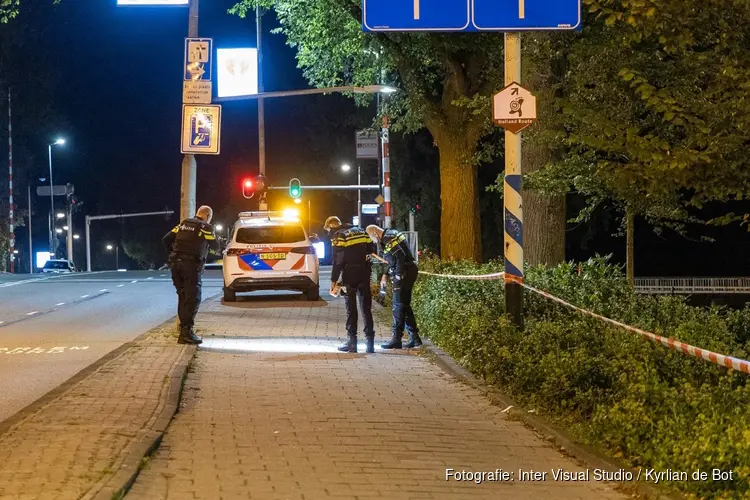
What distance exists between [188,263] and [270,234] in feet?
28.1

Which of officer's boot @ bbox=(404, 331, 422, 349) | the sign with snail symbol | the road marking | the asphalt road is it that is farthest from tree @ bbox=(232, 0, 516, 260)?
the road marking

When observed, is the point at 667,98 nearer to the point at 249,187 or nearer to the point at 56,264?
the point at 249,187

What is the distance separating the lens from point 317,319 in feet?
61.8

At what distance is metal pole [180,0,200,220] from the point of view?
15.3m

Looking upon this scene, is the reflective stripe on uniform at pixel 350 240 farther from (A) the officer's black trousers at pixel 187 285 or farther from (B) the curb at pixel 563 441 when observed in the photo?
(B) the curb at pixel 563 441

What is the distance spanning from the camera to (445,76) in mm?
22516

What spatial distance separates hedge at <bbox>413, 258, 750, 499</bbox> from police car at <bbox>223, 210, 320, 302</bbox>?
759 centimetres

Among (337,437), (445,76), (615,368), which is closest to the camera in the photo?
(337,437)

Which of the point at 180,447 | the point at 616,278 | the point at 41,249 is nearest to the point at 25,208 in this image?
the point at 41,249

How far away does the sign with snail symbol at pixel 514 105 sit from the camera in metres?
11.0

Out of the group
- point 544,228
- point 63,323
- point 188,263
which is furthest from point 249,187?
point 188,263

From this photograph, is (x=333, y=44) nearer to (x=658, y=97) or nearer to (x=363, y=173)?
(x=658, y=97)

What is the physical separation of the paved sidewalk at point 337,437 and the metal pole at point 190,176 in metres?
3.24

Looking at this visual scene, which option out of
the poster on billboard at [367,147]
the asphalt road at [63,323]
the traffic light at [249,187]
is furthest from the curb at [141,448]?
the traffic light at [249,187]
